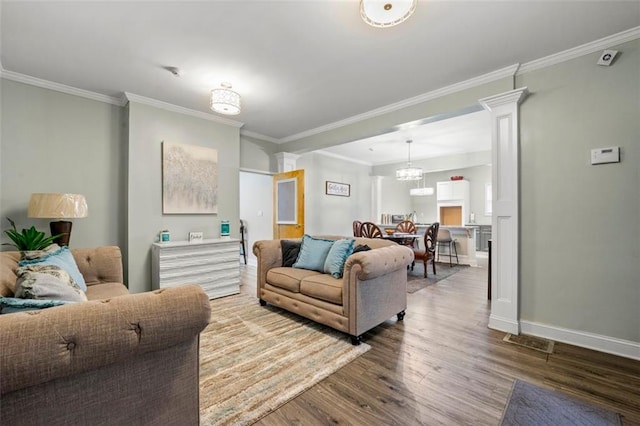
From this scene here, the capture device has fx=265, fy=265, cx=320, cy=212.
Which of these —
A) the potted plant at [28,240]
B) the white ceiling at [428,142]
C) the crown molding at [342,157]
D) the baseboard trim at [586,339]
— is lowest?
the baseboard trim at [586,339]

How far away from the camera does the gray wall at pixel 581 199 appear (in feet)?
7.11

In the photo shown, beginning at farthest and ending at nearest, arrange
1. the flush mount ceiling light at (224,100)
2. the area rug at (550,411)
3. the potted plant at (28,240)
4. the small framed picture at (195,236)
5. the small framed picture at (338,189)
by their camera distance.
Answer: the small framed picture at (338,189), the small framed picture at (195,236), the flush mount ceiling light at (224,100), the potted plant at (28,240), the area rug at (550,411)

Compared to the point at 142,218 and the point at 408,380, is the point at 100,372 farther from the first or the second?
the point at 142,218

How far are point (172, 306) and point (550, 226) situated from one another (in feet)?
10.2

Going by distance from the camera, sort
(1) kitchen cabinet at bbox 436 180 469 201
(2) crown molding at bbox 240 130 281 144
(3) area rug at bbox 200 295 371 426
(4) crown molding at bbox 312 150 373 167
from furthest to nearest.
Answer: (1) kitchen cabinet at bbox 436 180 469 201
(4) crown molding at bbox 312 150 373 167
(2) crown molding at bbox 240 130 281 144
(3) area rug at bbox 200 295 371 426

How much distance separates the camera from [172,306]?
3.44ft

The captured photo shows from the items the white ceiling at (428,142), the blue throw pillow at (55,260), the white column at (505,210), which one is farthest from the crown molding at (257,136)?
the white column at (505,210)

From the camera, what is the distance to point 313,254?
3104 mm

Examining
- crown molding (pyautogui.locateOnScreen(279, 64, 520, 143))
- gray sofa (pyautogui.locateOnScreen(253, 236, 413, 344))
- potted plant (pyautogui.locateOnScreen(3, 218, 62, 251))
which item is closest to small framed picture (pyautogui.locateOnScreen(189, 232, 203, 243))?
gray sofa (pyautogui.locateOnScreen(253, 236, 413, 344))

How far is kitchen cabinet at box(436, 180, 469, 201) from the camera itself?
7586 millimetres

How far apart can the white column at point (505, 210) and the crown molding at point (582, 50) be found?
0.85ft

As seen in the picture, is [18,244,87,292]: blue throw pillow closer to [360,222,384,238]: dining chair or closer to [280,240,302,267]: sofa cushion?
[280,240,302,267]: sofa cushion

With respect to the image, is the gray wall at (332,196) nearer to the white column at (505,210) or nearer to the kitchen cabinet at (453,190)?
the kitchen cabinet at (453,190)

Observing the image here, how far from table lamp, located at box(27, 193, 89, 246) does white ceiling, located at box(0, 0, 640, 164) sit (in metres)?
1.32
